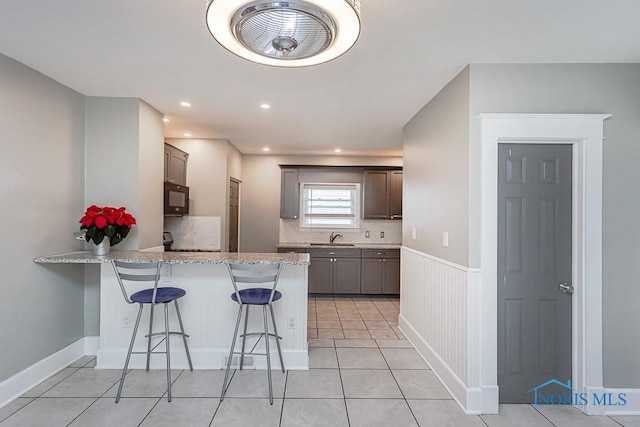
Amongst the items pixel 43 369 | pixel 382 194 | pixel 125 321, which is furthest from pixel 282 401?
pixel 382 194

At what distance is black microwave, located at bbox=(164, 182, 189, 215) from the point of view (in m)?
3.82

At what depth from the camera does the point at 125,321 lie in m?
2.87

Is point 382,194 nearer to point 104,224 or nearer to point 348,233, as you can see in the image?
point 348,233

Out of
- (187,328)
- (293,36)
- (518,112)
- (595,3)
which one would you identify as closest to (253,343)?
(187,328)

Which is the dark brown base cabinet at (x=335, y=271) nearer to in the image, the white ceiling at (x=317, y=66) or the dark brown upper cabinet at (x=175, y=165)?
the dark brown upper cabinet at (x=175, y=165)

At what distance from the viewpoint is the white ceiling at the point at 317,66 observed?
1755 millimetres

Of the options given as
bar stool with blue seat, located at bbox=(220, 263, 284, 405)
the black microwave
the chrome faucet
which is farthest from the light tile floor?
the chrome faucet

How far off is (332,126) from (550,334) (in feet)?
9.97

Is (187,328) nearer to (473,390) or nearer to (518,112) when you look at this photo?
(473,390)

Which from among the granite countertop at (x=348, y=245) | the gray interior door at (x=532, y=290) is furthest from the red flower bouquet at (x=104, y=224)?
the gray interior door at (x=532, y=290)

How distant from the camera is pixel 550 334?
236 cm

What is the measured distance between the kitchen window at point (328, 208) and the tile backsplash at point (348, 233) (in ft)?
0.34

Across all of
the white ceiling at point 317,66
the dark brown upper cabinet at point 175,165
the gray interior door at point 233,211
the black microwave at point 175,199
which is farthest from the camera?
the gray interior door at point 233,211

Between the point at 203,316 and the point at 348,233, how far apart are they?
3434 millimetres
